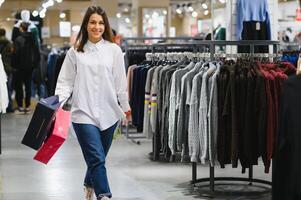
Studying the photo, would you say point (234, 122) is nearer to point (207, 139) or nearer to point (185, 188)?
point (207, 139)

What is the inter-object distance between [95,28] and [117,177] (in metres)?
2.14

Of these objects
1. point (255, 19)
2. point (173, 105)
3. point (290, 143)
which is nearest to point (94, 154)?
point (173, 105)

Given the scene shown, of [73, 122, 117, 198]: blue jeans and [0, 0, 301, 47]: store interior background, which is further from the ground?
[0, 0, 301, 47]: store interior background

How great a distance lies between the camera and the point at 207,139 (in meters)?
5.36

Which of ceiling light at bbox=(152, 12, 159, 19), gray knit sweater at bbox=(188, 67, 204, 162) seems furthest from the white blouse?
ceiling light at bbox=(152, 12, 159, 19)

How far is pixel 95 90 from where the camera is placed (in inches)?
193

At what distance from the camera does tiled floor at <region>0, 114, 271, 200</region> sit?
5758 mm

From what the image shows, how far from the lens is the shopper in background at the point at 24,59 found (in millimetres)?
13016

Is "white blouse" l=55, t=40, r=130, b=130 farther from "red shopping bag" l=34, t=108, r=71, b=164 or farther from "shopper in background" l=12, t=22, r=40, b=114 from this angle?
"shopper in background" l=12, t=22, r=40, b=114

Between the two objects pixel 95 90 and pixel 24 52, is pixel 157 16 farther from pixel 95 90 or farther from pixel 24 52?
pixel 95 90

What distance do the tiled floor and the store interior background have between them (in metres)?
2.34

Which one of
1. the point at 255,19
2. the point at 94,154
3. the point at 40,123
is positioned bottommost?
the point at 94,154

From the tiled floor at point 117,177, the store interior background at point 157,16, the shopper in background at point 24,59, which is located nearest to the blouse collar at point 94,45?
the tiled floor at point 117,177

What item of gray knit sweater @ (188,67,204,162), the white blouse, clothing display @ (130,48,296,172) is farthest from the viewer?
gray knit sweater @ (188,67,204,162)
